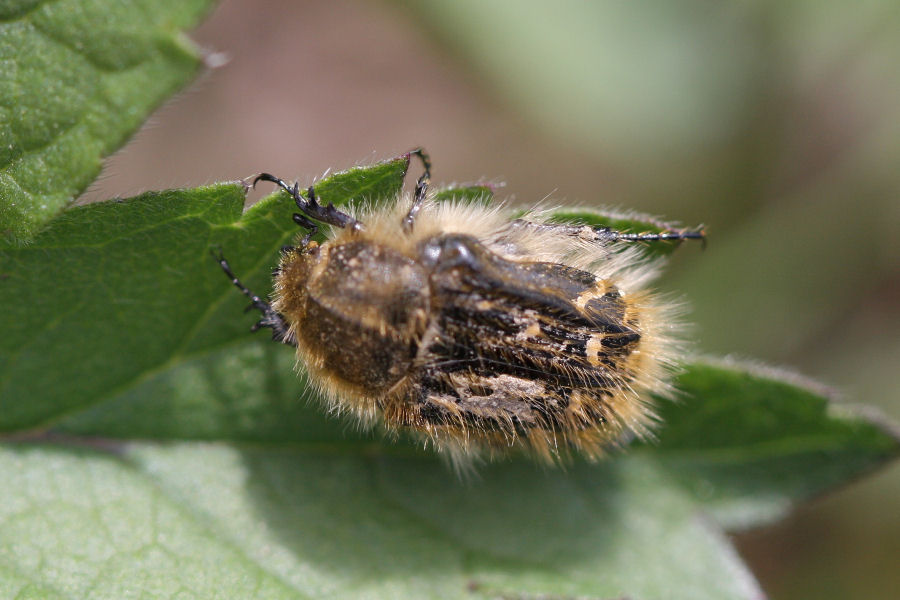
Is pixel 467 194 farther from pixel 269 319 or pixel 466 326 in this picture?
pixel 269 319

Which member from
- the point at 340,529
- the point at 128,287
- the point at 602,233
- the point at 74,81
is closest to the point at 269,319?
the point at 128,287

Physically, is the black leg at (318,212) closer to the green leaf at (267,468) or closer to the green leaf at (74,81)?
the green leaf at (267,468)

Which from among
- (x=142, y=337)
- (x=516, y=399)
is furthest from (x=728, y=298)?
(x=142, y=337)

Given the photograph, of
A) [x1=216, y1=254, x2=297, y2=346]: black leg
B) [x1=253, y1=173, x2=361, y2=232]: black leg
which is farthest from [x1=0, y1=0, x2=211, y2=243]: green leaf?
[x1=216, y1=254, x2=297, y2=346]: black leg

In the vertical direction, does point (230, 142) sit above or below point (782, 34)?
below

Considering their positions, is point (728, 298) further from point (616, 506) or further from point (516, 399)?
point (516, 399)

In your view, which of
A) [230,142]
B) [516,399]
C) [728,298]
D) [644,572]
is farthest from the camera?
[230,142]
